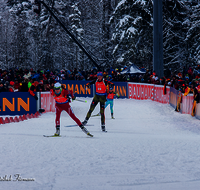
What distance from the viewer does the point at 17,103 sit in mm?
14711

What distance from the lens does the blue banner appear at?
1457 cm

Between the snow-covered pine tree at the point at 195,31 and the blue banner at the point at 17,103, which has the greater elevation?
Result: the snow-covered pine tree at the point at 195,31

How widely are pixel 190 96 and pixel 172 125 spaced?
2.68 m

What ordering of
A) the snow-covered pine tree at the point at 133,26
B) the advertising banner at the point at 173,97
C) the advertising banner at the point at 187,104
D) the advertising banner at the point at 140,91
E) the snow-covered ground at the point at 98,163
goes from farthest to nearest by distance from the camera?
the snow-covered pine tree at the point at 133,26 → the advertising banner at the point at 140,91 → the advertising banner at the point at 173,97 → the advertising banner at the point at 187,104 → the snow-covered ground at the point at 98,163

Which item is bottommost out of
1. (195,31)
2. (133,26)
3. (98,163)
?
(98,163)

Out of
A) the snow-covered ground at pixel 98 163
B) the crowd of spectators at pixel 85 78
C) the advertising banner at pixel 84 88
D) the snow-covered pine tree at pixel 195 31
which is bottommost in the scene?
the snow-covered ground at pixel 98 163

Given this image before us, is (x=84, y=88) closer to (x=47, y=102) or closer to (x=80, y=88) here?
(x=80, y=88)

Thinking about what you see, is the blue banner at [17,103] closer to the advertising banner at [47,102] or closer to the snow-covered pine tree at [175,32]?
the advertising banner at [47,102]

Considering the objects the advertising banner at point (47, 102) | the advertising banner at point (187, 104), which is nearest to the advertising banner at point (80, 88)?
the advertising banner at point (47, 102)

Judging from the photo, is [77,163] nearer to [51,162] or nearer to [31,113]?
[51,162]

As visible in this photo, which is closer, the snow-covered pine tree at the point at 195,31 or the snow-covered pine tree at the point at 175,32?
the snow-covered pine tree at the point at 195,31

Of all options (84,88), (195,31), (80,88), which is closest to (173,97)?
(84,88)

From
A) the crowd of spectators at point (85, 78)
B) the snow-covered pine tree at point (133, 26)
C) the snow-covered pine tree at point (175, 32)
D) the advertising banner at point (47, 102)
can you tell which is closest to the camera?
the advertising banner at point (47, 102)

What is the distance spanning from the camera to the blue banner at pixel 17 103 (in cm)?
1457
